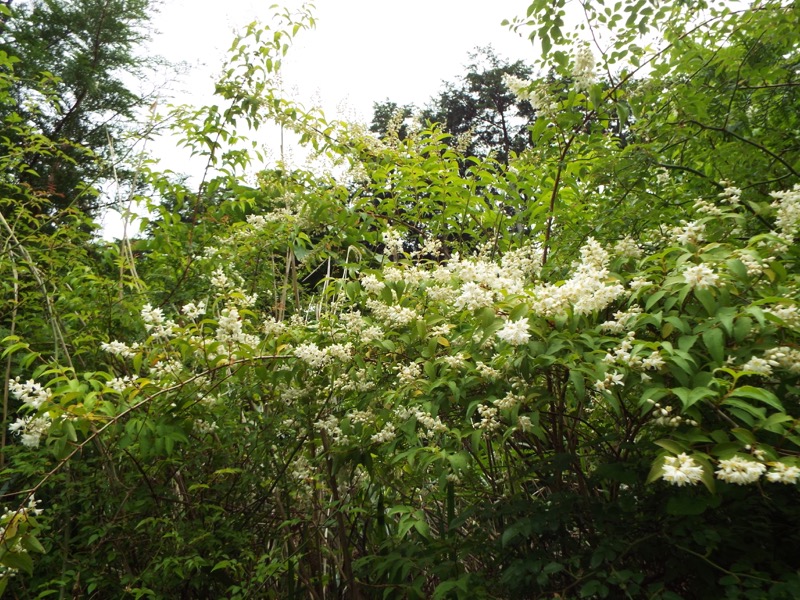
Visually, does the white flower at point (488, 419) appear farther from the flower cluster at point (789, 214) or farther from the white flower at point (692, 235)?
the flower cluster at point (789, 214)

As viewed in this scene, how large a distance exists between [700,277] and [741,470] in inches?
19.8

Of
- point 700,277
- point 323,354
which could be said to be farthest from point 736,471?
point 323,354

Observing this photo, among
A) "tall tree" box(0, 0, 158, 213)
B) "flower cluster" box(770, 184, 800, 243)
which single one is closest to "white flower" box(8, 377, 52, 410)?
"flower cluster" box(770, 184, 800, 243)

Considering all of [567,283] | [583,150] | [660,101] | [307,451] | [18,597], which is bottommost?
[18,597]

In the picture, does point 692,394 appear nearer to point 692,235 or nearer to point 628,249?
point 692,235

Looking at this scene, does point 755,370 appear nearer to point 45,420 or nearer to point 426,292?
point 426,292

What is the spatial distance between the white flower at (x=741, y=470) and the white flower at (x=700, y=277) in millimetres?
451

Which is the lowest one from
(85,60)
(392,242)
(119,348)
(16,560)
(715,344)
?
(16,560)

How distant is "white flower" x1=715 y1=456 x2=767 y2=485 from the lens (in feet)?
4.18

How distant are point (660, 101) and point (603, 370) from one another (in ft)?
5.44

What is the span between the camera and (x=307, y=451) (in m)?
2.83

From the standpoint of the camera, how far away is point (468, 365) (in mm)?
1927

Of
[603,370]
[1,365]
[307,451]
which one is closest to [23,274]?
[1,365]

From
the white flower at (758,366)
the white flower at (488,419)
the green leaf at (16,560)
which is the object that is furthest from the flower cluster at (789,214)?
the green leaf at (16,560)
